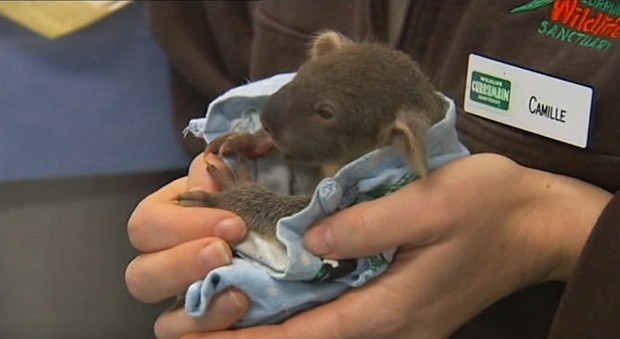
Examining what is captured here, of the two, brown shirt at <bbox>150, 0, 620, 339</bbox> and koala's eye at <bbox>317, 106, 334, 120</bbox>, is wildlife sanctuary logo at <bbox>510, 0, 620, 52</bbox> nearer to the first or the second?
brown shirt at <bbox>150, 0, 620, 339</bbox>

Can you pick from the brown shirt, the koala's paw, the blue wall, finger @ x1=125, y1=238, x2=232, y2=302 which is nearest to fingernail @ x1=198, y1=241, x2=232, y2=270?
finger @ x1=125, y1=238, x2=232, y2=302

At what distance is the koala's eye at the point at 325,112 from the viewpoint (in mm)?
792

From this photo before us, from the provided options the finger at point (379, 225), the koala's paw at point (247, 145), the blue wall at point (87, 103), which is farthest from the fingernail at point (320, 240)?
the blue wall at point (87, 103)

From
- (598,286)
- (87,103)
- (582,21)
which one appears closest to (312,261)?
(598,286)

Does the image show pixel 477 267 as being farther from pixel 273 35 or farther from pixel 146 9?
pixel 146 9

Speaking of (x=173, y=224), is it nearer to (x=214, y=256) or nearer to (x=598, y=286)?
(x=214, y=256)

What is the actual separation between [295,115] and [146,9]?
614mm

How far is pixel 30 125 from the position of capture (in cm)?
119

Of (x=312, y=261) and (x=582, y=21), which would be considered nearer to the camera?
(x=312, y=261)

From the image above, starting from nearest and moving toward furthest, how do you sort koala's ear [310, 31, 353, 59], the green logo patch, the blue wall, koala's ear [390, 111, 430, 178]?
koala's ear [390, 111, 430, 178] → koala's ear [310, 31, 353, 59] → the green logo patch → the blue wall

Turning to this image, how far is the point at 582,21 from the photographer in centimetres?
94

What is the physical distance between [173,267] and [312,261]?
0.11 meters

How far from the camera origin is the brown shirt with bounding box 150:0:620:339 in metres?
0.87

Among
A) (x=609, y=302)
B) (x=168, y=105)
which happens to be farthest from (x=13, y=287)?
(x=609, y=302)
